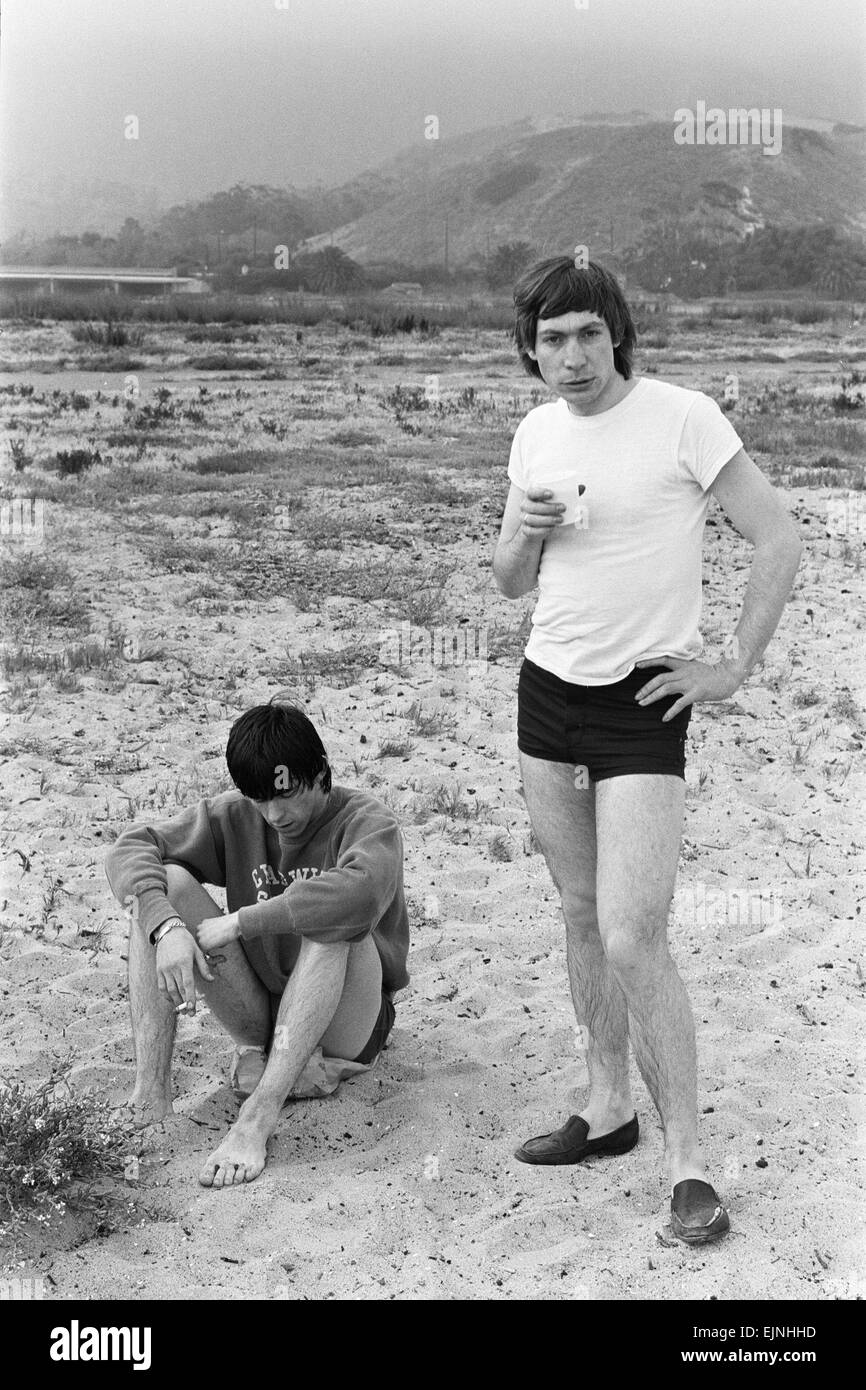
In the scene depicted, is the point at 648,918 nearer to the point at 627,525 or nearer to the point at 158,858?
the point at 627,525

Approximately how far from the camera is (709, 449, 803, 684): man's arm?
3.06 metres

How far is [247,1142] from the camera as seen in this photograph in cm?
360

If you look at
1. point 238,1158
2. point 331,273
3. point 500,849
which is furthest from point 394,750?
point 331,273

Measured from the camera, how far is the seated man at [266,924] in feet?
11.5

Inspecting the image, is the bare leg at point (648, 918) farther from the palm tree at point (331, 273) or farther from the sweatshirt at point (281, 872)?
the palm tree at point (331, 273)

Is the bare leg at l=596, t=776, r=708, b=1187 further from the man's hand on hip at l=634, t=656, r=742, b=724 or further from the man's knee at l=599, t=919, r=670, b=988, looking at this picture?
the man's hand on hip at l=634, t=656, r=742, b=724

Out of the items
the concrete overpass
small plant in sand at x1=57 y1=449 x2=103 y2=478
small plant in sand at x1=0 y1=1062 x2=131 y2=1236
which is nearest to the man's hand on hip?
small plant in sand at x1=0 y1=1062 x2=131 y2=1236

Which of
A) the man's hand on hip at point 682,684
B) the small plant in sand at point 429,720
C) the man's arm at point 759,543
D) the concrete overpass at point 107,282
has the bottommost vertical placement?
the small plant in sand at point 429,720

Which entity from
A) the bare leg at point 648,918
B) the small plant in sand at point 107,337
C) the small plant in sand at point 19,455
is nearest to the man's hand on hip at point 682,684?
the bare leg at point 648,918

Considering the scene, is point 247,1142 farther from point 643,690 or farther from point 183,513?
point 183,513

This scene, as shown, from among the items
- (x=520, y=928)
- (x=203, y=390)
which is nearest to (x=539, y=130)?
(x=203, y=390)

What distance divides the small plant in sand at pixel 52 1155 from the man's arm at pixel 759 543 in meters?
1.81

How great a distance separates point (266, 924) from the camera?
11.5 ft

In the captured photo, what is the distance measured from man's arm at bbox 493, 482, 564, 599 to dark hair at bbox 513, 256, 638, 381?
0.27 meters
